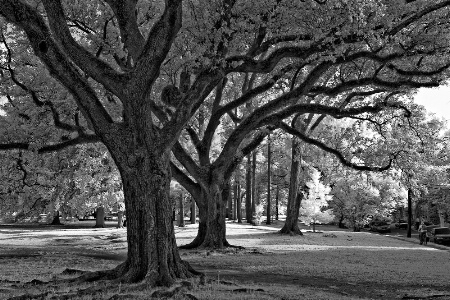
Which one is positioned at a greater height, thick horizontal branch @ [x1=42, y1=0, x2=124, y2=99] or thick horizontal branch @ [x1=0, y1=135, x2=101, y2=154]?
thick horizontal branch @ [x1=42, y1=0, x2=124, y2=99]

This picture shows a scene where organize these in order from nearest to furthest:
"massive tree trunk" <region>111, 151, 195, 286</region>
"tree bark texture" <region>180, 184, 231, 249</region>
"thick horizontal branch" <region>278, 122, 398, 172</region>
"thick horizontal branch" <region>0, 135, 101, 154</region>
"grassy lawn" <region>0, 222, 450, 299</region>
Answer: "grassy lawn" <region>0, 222, 450, 299</region> < "massive tree trunk" <region>111, 151, 195, 286</region> < "thick horizontal branch" <region>0, 135, 101, 154</region> < "tree bark texture" <region>180, 184, 231, 249</region> < "thick horizontal branch" <region>278, 122, 398, 172</region>

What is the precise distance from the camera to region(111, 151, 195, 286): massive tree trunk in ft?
34.4

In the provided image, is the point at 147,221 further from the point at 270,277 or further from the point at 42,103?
the point at 42,103

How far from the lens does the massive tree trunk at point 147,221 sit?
10500mm

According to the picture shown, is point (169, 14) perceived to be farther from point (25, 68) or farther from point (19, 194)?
point (19, 194)

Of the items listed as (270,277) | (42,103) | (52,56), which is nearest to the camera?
(52,56)

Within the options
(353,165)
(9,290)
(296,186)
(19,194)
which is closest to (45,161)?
(19,194)

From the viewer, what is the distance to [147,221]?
10523 millimetres

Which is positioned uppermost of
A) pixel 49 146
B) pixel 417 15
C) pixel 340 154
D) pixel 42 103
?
pixel 417 15

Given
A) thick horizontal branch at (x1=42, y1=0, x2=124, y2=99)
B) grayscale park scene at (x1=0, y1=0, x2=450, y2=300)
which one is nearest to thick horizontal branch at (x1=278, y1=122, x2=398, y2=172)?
grayscale park scene at (x1=0, y1=0, x2=450, y2=300)

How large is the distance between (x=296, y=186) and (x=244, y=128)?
18.8m

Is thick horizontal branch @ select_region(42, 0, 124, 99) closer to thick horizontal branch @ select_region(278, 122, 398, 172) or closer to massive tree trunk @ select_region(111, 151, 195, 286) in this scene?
massive tree trunk @ select_region(111, 151, 195, 286)

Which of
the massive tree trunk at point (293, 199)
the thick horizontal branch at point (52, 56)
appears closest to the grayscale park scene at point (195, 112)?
the thick horizontal branch at point (52, 56)

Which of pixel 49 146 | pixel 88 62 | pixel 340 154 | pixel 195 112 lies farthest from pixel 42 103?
pixel 340 154
